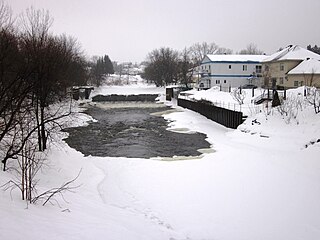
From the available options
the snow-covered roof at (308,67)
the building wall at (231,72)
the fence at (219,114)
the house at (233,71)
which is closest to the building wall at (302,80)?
the snow-covered roof at (308,67)

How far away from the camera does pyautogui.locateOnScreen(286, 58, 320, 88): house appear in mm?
43594

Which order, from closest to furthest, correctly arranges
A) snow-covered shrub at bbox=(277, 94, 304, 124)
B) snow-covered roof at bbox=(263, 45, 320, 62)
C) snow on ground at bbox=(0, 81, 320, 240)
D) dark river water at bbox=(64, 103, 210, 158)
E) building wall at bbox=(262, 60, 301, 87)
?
snow on ground at bbox=(0, 81, 320, 240) < dark river water at bbox=(64, 103, 210, 158) < snow-covered shrub at bbox=(277, 94, 304, 124) < building wall at bbox=(262, 60, 301, 87) < snow-covered roof at bbox=(263, 45, 320, 62)

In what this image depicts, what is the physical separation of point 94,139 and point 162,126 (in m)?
7.83

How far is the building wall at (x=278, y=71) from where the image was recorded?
49.7 m

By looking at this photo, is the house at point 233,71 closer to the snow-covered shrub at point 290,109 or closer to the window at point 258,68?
the window at point 258,68

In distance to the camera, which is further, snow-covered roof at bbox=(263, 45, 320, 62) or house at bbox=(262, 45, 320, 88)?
snow-covered roof at bbox=(263, 45, 320, 62)

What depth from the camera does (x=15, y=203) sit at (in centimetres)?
689

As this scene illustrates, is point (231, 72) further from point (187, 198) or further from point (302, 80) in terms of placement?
point (187, 198)

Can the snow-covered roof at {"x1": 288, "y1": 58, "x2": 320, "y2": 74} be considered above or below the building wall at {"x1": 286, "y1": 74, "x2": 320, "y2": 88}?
above

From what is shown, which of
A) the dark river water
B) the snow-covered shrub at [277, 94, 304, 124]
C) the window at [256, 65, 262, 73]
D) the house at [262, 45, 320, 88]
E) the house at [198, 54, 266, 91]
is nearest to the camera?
the dark river water

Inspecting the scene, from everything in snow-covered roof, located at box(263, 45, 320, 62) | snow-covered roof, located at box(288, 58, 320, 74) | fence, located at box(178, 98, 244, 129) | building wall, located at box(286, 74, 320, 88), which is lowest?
fence, located at box(178, 98, 244, 129)

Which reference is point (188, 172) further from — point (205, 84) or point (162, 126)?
point (205, 84)

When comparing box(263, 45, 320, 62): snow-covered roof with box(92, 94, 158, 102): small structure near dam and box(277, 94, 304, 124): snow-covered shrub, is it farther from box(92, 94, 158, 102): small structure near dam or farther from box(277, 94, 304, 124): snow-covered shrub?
box(277, 94, 304, 124): snow-covered shrub

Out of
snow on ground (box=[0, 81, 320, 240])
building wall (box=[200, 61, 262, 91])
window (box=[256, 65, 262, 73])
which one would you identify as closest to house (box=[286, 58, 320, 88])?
building wall (box=[200, 61, 262, 91])
